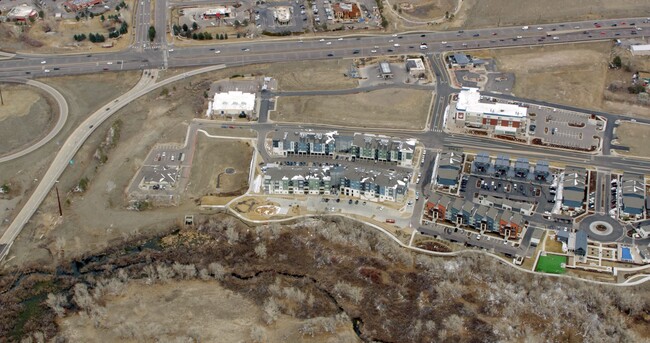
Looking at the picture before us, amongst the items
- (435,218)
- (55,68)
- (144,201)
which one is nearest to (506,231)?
(435,218)

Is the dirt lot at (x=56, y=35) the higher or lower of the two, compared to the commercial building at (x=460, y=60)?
lower

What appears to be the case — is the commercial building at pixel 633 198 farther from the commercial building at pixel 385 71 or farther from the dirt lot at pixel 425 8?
the dirt lot at pixel 425 8

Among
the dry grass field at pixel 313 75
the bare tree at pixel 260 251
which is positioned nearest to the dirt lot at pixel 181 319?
the bare tree at pixel 260 251

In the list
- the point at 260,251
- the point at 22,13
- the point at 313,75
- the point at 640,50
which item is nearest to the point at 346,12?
the point at 313,75

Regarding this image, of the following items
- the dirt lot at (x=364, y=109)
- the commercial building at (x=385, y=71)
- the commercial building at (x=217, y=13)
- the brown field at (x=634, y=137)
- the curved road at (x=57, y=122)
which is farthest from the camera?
the commercial building at (x=217, y=13)

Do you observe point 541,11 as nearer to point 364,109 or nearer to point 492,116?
point 492,116

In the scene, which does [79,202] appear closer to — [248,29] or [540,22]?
[248,29]

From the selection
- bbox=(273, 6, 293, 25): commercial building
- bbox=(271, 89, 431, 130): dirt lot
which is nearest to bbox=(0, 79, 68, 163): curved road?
bbox=(271, 89, 431, 130): dirt lot
